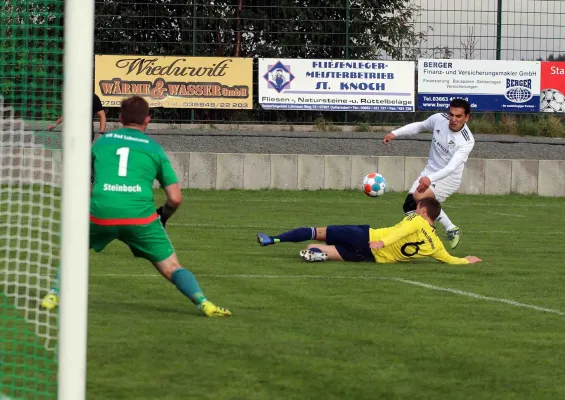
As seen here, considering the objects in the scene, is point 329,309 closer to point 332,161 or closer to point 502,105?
point 332,161

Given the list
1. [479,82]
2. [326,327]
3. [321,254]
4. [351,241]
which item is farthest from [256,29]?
[326,327]

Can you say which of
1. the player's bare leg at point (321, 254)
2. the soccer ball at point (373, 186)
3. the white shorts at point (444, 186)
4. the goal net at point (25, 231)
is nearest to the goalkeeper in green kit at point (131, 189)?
the goal net at point (25, 231)

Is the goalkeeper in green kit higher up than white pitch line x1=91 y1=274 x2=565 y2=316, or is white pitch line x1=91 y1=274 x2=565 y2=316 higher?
the goalkeeper in green kit

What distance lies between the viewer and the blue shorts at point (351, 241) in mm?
12992

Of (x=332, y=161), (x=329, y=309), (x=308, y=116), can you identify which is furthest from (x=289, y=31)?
(x=329, y=309)

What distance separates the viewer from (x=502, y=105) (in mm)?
28344

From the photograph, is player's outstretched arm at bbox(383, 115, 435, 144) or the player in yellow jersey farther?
player's outstretched arm at bbox(383, 115, 435, 144)

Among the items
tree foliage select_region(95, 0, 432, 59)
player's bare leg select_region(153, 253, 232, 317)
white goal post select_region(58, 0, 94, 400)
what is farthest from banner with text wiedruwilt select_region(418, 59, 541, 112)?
white goal post select_region(58, 0, 94, 400)

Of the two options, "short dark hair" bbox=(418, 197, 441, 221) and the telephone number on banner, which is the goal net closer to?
"short dark hair" bbox=(418, 197, 441, 221)

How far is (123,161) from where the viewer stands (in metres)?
8.91

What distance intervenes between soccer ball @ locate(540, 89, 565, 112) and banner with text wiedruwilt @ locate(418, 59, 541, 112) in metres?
0.16

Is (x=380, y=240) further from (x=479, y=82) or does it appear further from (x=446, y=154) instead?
(x=479, y=82)

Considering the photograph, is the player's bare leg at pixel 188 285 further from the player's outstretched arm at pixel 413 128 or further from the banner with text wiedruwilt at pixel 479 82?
the banner with text wiedruwilt at pixel 479 82

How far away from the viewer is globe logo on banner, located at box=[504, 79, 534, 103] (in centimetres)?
2806
